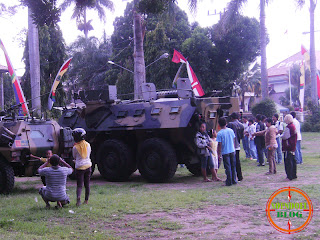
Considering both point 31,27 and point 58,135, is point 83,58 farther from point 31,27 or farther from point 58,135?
point 58,135

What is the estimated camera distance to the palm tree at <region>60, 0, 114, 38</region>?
8000 millimetres

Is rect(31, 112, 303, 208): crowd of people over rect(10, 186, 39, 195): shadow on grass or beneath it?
over

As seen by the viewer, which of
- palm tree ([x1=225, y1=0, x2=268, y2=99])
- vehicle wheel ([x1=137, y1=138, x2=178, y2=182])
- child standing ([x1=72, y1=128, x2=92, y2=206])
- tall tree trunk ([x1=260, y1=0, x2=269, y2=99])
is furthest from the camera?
tall tree trunk ([x1=260, y1=0, x2=269, y2=99])

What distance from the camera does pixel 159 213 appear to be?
26.1ft

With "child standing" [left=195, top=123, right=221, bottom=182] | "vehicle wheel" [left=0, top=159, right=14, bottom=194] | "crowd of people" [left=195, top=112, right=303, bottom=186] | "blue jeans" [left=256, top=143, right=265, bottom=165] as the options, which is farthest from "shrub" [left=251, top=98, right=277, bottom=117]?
"vehicle wheel" [left=0, top=159, right=14, bottom=194]

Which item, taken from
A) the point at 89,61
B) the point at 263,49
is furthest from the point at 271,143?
the point at 89,61

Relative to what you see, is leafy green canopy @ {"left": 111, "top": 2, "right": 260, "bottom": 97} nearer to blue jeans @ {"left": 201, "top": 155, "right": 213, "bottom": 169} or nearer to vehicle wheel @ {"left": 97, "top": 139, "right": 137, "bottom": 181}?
vehicle wheel @ {"left": 97, "top": 139, "right": 137, "bottom": 181}

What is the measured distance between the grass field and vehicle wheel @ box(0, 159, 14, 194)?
0.24 metres

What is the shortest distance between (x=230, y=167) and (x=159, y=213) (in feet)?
11.0

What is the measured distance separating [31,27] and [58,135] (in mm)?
8689

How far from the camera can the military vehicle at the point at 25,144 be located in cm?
1063

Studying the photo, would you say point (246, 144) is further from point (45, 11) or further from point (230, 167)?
point (45, 11)

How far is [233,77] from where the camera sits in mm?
33219

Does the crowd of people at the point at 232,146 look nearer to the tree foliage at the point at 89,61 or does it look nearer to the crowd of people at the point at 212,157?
the crowd of people at the point at 212,157
